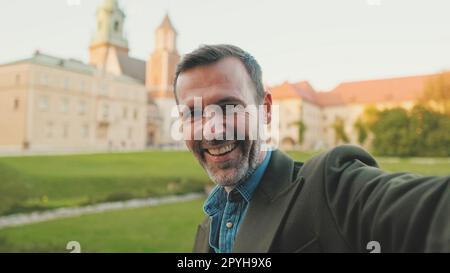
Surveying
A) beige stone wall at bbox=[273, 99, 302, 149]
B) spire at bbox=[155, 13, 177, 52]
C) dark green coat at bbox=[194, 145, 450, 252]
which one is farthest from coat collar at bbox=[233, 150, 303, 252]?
beige stone wall at bbox=[273, 99, 302, 149]

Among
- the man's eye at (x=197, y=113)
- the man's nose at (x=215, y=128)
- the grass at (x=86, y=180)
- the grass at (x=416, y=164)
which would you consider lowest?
the grass at (x=86, y=180)

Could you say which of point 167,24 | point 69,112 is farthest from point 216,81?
point 69,112

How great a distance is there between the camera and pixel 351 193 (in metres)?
0.42

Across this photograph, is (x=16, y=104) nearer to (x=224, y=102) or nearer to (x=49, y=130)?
(x=49, y=130)

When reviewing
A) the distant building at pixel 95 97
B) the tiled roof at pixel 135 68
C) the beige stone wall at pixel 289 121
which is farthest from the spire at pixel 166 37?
the beige stone wall at pixel 289 121

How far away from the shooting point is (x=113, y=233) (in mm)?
2791

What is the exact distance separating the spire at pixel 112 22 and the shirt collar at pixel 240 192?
1119mm

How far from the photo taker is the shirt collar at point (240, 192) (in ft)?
1.70

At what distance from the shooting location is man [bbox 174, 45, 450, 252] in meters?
0.36

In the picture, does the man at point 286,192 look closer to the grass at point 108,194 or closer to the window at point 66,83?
the grass at point 108,194

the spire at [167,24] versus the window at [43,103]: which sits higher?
the spire at [167,24]

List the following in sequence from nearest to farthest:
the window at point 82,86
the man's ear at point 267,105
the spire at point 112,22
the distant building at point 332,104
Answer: the man's ear at point 267,105 → the spire at point 112,22 → the distant building at point 332,104 → the window at point 82,86
